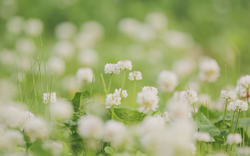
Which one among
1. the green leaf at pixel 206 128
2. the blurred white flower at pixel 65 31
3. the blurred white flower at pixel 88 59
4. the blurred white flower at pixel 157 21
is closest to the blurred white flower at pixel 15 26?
the blurred white flower at pixel 65 31

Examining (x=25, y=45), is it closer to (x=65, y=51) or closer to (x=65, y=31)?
(x=65, y=51)

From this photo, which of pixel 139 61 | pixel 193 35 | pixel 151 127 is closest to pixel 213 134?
pixel 151 127

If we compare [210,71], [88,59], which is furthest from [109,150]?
[88,59]

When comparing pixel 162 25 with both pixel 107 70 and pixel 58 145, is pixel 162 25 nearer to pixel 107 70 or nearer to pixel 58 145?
pixel 107 70

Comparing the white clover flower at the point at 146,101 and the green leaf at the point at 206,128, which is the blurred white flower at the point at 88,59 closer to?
the green leaf at the point at 206,128

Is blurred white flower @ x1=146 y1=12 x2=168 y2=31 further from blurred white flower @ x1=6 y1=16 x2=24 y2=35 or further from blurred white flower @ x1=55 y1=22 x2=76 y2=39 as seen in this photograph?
blurred white flower @ x1=6 y1=16 x2=24 y2=35
